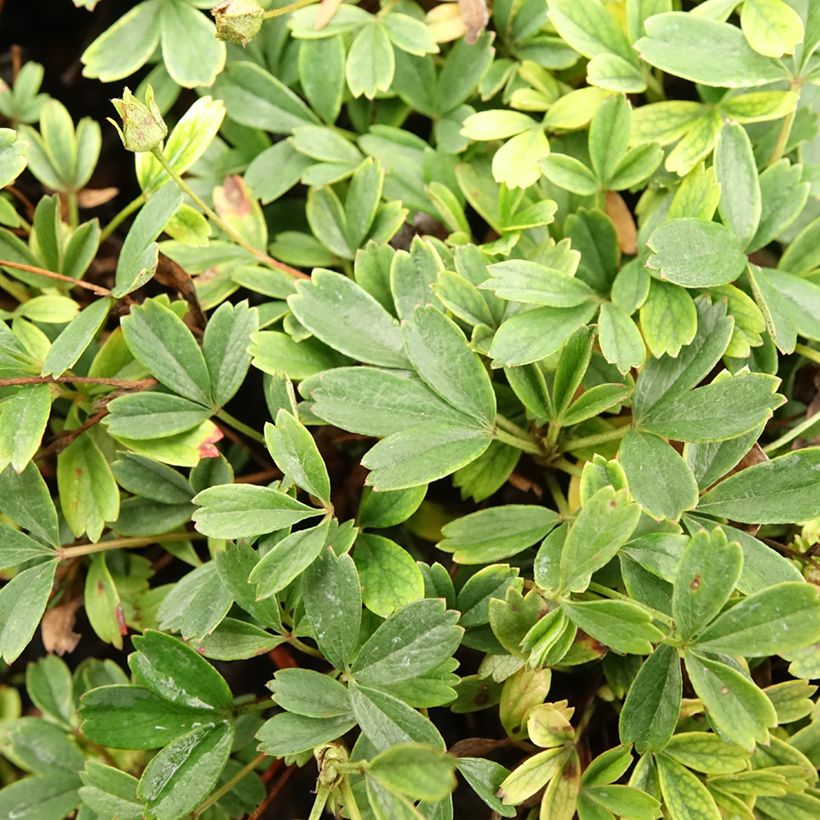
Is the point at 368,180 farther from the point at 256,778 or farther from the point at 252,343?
the point at 256,778

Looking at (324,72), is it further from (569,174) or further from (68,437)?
(68,437)

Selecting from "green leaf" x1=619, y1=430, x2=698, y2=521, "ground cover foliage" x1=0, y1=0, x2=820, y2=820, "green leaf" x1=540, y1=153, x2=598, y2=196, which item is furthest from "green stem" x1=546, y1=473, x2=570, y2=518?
"green leaf" x1=540, y1=153, x2=598, y2=196

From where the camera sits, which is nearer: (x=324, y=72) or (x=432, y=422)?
Result: (x=432, y=422)

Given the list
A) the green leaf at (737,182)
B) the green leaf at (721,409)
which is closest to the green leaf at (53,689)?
the green leaf at (721,409)

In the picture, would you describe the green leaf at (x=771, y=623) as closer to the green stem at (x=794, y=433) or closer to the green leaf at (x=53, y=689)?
the green stem at (x=794, y=433)

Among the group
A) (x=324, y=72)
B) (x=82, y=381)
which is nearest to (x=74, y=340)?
(x=82, y=381)

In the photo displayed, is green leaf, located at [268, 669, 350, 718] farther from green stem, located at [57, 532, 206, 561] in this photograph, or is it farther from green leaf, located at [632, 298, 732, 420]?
green leaf, located at [632, 298, 732, 420]
